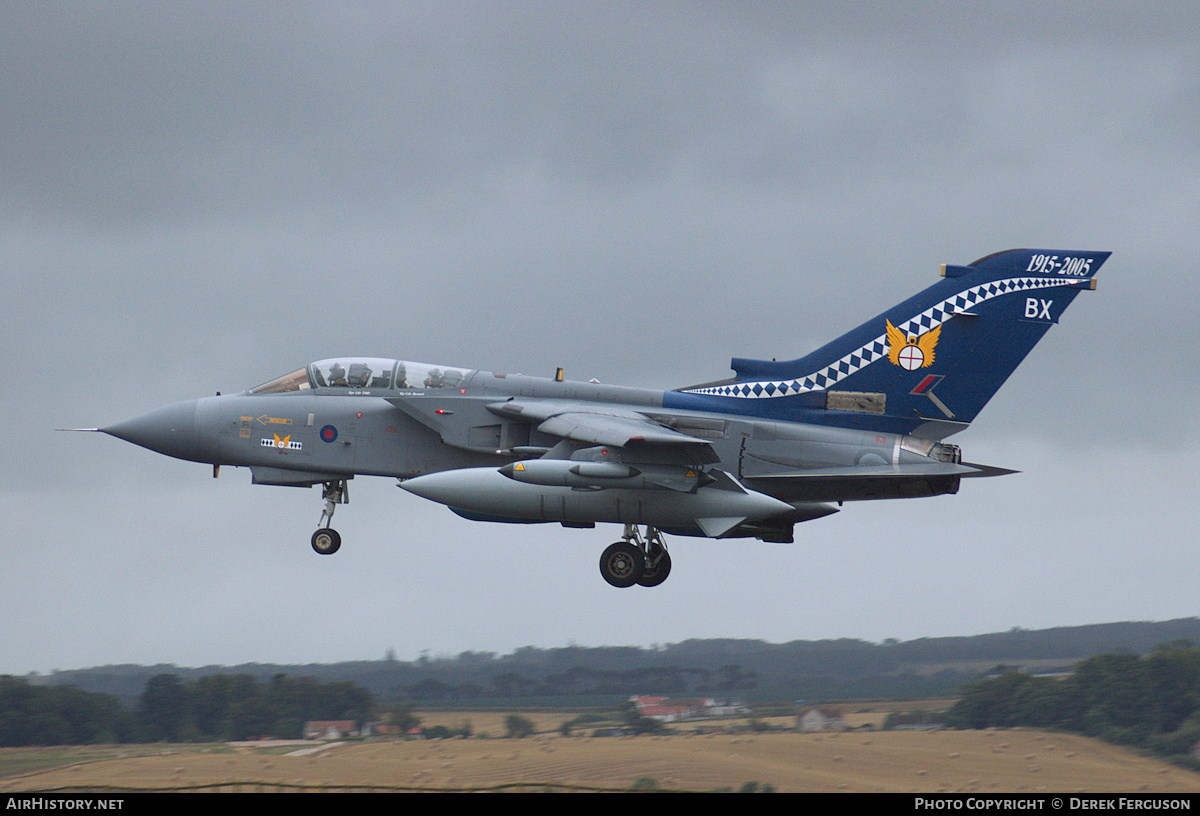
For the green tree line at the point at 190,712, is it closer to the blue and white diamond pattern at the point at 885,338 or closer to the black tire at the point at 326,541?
the black tire at the point at 326,541

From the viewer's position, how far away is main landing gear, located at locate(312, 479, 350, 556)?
26.4 meters

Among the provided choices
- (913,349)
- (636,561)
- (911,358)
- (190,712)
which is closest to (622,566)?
(636,561)

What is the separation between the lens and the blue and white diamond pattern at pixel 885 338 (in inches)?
1004

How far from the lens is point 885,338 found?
25.6m

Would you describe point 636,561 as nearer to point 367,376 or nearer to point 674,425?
point 674,425

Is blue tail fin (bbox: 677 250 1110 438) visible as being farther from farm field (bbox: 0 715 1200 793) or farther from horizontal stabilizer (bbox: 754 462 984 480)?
farm field (bbox: 0 715 1200 793)

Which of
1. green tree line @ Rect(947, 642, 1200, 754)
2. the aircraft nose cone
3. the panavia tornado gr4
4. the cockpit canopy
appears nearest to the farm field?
green tree line @ Rect(947, 642, 1200, 754)

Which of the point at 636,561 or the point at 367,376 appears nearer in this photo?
the point at 636,561

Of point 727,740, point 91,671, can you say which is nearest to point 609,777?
point 727,740

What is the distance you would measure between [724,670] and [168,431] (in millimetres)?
10466
